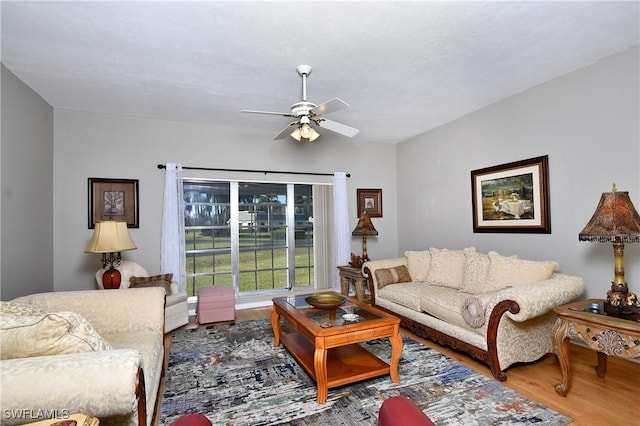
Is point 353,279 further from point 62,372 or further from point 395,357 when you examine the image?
point 62,372

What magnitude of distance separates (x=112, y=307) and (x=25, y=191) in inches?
72.5

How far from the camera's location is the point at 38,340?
1336 millimetres

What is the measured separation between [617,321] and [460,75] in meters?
2.43

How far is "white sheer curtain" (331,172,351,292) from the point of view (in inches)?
209

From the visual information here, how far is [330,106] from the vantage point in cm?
262

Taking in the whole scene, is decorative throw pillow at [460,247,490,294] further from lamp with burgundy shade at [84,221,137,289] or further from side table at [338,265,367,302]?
lamp with burgundy shade at [84,221,137,289]

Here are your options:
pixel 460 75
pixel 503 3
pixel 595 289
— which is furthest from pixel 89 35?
pixel 595 289

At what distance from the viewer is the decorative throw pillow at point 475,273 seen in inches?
133

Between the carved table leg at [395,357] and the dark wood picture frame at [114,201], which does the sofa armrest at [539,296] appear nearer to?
the carved table leg at [395,357]

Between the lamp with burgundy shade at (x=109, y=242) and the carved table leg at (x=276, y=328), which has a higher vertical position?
the lamp with burgundy shade at (x=109, y=242)

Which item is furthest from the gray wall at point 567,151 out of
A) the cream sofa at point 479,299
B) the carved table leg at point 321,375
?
the carved table leg at point 321,375

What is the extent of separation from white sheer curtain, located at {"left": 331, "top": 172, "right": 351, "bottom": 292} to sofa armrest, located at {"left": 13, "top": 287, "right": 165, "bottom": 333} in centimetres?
309

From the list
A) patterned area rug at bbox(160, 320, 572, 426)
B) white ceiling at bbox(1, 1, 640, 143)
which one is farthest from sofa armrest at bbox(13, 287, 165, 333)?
white ceiling at bbox(1, 1, 640, 143)

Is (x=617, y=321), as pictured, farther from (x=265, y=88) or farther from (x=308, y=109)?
(x=265, y=88)
